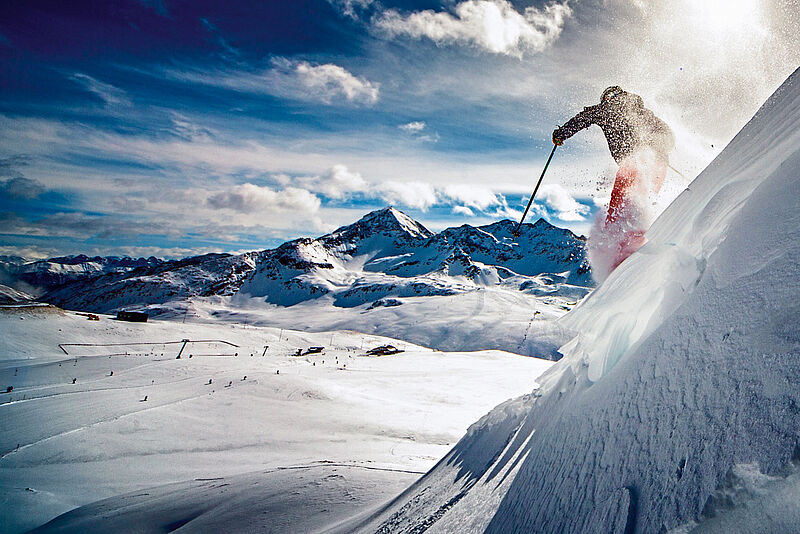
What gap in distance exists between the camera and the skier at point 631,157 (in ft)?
20.4

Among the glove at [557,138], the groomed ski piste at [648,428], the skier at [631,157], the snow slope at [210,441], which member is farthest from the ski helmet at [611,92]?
the snow slope at [210,441]

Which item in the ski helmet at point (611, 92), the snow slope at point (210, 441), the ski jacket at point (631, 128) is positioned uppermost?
the ski helmet at point (611, 92)

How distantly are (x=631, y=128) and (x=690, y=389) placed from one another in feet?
23.0

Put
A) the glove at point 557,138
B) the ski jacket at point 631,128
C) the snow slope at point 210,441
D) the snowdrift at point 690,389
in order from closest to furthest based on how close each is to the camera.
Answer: the snowdrift at point 690,389
the snow slope at point 210,441
the ski jacket at point 631,128
the glove at point 557,138

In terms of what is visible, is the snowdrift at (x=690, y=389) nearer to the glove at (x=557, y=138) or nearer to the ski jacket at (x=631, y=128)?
the ski jacket at (x=631, y=128)

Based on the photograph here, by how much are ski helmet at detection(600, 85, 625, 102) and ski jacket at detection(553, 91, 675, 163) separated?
0.17 ft

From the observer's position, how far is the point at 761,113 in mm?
2439

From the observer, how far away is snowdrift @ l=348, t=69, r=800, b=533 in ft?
3.71

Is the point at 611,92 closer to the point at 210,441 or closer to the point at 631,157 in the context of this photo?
the point at 631,157

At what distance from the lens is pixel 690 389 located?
148 cm

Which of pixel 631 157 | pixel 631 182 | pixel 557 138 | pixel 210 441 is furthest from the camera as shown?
pixel 210 441

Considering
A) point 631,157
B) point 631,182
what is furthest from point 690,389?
point 631,157

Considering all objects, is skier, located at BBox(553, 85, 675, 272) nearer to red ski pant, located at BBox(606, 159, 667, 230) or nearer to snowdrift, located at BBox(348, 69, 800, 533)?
red ski pant, located at BBox(606, 159, 667, 230)

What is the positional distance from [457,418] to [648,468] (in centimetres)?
1580
